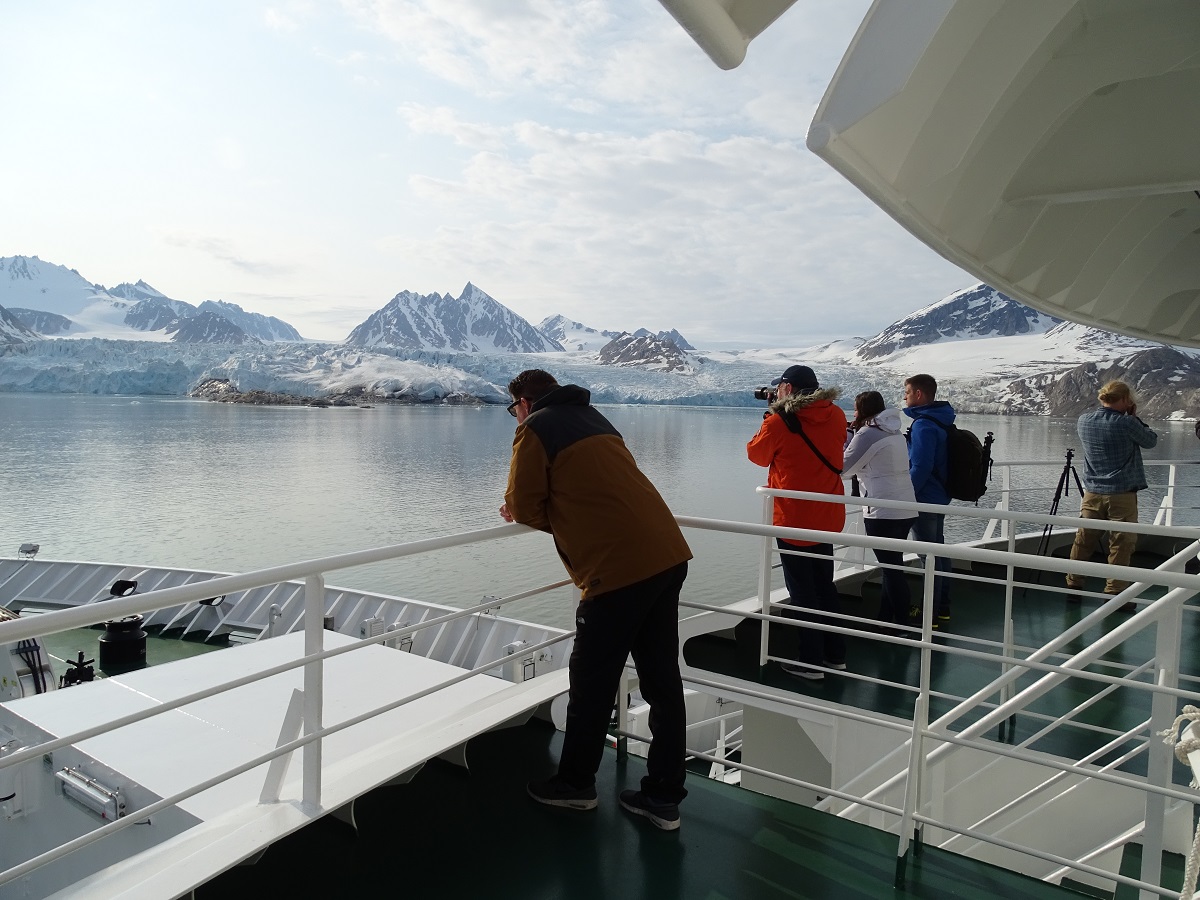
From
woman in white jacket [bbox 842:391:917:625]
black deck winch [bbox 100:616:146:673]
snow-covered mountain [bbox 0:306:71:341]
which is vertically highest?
snow-covered mountain [bbox 0:306:71:341]

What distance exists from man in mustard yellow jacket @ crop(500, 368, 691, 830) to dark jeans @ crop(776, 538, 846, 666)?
1252 millimetres

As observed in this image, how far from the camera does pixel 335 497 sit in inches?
1129

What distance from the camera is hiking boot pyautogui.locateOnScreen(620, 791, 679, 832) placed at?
1.91 meters

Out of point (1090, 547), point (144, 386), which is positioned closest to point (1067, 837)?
point (1090, 547)

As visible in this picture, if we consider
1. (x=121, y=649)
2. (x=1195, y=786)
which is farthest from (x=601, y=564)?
(x=121, y=649)

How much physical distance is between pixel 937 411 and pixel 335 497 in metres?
27.7

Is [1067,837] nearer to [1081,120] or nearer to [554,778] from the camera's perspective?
[554,778]

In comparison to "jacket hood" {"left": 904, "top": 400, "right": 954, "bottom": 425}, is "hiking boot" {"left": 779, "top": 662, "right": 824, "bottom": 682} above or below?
below

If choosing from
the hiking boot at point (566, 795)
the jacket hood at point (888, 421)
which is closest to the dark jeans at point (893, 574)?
the jacket hood at point (888, 421)

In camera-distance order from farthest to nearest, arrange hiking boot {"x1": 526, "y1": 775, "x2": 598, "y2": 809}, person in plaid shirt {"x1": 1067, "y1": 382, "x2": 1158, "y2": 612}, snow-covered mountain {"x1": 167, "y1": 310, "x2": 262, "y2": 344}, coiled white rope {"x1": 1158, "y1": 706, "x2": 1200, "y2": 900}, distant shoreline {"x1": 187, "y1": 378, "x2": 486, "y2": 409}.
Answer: snow-covered mountain {"x1": 167, "y1": 310, "x2": 262, "y2": 344} → distant shoreline {"x1": 187, "y1": 378, "x2": 486, "y2": 409} → person in plaid shirt {"x1": 1067, "y1": 382, "x2": 1158, "y2": 612} → hiking boot {"x1": 526, "y1": 775, "x2": 598, "y2": 809} → coiled white rope {"x1": 1158, "y1": 706, "x2": 1200, "y2": 900}

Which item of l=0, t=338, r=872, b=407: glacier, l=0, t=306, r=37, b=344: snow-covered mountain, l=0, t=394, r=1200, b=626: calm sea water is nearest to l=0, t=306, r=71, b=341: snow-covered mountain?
l=0, t=306, r=37, b=344: snow-covered mountain

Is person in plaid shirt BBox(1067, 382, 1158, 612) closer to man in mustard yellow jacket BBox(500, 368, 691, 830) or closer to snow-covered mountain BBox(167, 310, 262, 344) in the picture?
man in mustard yellow jacket BBox(500, 368, 691, 830)

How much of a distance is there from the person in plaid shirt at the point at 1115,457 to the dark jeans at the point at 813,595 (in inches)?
74.5

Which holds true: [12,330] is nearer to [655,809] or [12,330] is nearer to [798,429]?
[798,429]
